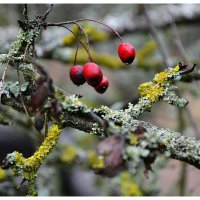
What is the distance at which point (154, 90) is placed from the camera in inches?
49.3

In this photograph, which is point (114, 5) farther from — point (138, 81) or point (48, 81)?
point (48, 81)

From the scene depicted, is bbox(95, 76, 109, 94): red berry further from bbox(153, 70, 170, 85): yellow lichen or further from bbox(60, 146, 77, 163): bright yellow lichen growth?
bbox(60, 146, 77, 163): bright yellow lichen growth

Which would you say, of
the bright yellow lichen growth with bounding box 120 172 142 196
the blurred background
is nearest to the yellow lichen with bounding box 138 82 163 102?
the blurred background

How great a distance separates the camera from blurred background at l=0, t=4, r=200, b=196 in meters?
2.47

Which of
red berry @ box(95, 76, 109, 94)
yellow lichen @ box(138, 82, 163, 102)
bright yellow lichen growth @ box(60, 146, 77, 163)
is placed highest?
red berry @ box(95, 76, 109, 94)

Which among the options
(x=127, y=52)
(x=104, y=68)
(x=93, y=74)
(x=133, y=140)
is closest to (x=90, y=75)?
(x=93, y=74)

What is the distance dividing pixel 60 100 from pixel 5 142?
4.75 ft

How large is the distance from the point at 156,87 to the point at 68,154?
5.37 feet

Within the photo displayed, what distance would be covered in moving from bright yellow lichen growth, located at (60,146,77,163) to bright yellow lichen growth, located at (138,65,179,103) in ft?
5.19

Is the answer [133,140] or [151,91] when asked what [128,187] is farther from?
[133,140]

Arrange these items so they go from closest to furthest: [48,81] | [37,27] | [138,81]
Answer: [48,81]
[37,27]
[138,81]

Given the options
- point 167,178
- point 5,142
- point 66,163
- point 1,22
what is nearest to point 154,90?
point 5,142

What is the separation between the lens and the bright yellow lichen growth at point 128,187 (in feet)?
7.89

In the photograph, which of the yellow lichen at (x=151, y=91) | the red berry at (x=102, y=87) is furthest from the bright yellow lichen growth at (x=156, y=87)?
the red berry at (x=102, y=87)
